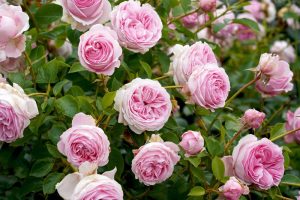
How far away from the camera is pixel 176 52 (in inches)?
56.6

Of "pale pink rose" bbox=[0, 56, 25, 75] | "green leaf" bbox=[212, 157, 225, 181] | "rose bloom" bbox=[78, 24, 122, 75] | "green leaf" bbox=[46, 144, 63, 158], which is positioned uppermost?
"rose bloom" bbox=[78, 24, 122, 75]

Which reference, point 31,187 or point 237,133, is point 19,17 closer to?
point 31,187

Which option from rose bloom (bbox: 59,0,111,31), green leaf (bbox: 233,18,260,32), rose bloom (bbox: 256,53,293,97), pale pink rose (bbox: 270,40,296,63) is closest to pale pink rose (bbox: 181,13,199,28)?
green leaf (bbox: 233,18,260,32)

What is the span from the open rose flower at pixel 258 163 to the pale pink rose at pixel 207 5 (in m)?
0.43

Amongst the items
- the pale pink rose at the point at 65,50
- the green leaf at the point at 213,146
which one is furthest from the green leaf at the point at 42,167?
the pale pink rose at the point at 65,50

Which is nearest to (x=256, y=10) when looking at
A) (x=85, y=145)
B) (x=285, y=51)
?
(x=285, y=51)

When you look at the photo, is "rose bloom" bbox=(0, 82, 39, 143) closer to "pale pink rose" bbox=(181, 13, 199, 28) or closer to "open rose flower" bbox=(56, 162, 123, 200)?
"open rose flower" bbox=(56, 162, 123, 200)

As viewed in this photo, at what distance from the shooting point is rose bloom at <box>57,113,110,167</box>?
124 cm

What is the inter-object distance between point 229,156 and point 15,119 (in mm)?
461

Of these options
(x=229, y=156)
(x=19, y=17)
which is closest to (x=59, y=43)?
(x=19, y=17)

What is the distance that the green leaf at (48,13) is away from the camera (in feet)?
5.33

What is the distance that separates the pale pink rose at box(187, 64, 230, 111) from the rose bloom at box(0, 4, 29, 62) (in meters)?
0.37

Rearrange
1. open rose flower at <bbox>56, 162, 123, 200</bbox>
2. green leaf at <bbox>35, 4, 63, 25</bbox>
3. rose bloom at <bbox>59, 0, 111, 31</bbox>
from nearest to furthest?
open rose flower at <bbox>56, 162, 123, 200</bbox>
rose bloom at <bbox>59, 0, 111, 31</bbox>
green leaf at <bbox>35, 4, 63, 25</bbox>

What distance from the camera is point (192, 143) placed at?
1.32 metres
